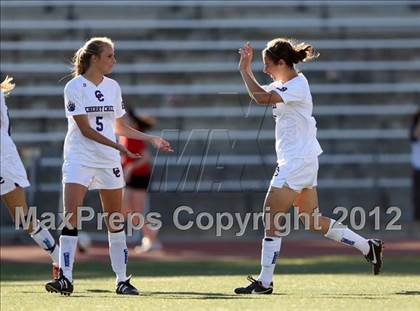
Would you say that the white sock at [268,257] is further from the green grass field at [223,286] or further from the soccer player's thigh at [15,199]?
the soccer player's thigh at [15,199]

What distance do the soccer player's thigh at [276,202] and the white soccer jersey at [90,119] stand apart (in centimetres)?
122

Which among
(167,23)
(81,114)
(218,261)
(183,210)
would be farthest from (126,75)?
(81,114)

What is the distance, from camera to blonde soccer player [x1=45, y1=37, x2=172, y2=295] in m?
8.76

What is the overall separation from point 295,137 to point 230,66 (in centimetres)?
1124

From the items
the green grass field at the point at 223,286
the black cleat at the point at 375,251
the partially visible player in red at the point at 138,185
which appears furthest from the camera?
the partially visible player in red at the point at 138,185

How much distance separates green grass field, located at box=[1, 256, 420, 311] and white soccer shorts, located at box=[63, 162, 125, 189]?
83cm

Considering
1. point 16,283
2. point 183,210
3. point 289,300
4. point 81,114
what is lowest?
point 183,210

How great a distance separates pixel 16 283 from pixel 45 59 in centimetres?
980

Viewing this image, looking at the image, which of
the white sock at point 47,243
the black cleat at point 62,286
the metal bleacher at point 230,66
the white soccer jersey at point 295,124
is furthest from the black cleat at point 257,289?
the metal bleacher at point 230,66

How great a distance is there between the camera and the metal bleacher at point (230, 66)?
19.6 m

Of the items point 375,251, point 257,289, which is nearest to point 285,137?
point 257,289

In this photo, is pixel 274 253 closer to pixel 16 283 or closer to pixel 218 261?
pixel 16 283

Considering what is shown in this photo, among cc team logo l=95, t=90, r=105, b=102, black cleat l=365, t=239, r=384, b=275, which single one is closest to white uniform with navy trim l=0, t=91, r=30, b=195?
cc team logo l=95, t=90, r=105, b=102

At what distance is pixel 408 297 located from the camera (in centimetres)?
814
